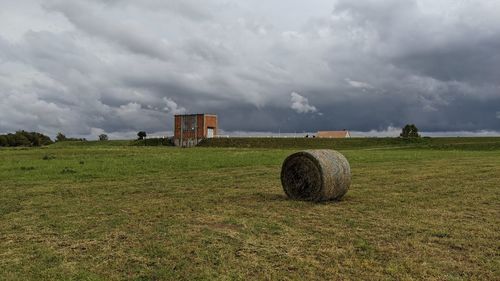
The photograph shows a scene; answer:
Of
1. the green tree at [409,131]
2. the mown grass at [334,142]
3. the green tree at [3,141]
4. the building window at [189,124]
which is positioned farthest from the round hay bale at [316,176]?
the building window at [189,124]

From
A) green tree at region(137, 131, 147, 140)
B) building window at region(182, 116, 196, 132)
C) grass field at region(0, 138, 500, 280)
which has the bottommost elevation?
grass field at region(0, 138, 500, 280)

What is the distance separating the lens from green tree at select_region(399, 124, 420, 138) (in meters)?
110

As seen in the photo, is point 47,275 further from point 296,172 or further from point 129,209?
point 296,172

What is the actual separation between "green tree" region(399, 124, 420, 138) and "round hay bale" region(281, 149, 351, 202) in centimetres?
9983

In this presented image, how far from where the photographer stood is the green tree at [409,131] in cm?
10969

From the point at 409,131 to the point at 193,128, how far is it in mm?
55361

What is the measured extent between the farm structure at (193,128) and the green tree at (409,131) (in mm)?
49209

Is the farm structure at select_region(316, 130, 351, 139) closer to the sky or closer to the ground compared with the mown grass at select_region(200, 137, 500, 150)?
closer to the sky

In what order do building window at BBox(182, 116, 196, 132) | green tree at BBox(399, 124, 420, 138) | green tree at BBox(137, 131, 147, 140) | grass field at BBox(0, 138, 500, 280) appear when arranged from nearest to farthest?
grass field at BBox(0, 138, 500, 280), green tree at BBox(399, 124, 420, 138), building window at BBox(182, 116, 196, 132), green tree at BBox(137, 131, 147, 140)

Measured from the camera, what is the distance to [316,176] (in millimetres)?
14789

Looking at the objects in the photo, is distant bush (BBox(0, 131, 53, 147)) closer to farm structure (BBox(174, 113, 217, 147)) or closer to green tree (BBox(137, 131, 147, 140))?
green tree (BBox(137, 131, 147, 140))

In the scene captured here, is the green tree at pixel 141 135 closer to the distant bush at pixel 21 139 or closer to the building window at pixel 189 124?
the building window at pixel 189 124

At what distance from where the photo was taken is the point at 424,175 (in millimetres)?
23281

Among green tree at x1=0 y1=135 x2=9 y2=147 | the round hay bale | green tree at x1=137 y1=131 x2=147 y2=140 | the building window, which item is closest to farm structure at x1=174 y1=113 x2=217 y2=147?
the building window
